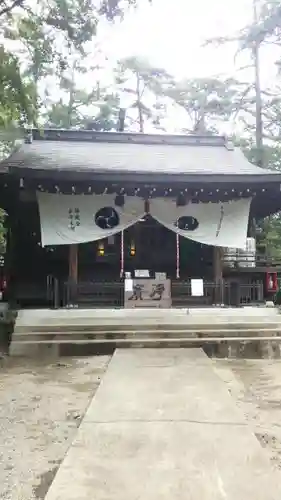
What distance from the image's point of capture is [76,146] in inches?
558

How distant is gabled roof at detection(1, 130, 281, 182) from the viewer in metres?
11.1

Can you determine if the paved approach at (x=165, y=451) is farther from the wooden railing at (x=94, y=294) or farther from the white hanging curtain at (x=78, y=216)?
the white hanging curtain at (x=78, y=216)

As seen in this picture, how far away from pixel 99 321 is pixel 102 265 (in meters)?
3.62

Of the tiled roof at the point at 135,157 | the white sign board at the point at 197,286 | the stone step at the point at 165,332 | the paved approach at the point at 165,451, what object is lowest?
the stone step at the point at 165,332

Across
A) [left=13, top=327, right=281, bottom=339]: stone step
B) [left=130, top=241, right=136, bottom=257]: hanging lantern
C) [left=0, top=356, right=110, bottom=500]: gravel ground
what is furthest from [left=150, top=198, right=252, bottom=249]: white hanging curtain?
[left=0, top=356, right=110, bottom=500]: gravel ground

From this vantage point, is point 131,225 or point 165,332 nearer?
point 165,332

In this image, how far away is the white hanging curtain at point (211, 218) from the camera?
10805 millimetres

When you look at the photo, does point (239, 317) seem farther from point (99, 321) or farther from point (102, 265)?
point (102, 265)

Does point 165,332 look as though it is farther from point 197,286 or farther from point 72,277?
point 72,277

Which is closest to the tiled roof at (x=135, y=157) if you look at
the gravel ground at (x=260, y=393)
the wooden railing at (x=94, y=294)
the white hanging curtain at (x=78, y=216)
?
the white hanging curtain at (x=78, y=216)

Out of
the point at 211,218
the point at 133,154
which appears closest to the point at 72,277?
the point at 211,218

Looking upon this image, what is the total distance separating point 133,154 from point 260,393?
30.7ft

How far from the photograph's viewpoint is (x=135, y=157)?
12.9m

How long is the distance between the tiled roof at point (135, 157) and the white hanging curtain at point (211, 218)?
2.74 feet
